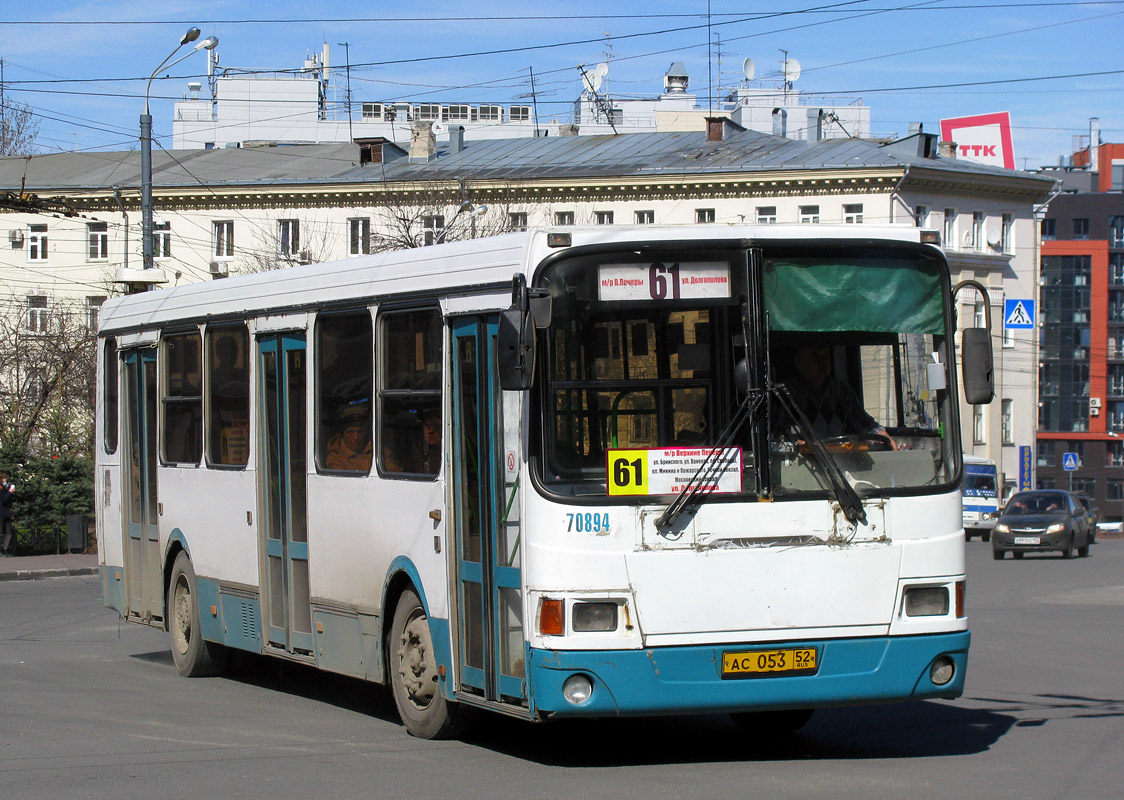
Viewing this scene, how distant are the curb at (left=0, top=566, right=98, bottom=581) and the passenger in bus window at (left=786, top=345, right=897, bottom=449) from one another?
20.6 metres

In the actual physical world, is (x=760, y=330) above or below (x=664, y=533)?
above

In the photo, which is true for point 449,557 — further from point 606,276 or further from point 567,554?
point 606,276

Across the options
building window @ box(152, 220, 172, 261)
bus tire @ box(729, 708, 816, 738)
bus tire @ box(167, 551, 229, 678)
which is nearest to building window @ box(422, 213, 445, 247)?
building window @ box(152, 220, 172, 261)

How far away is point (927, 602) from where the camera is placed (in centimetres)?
836

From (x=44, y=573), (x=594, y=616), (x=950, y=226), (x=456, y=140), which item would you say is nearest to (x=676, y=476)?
(x=594, y=616)

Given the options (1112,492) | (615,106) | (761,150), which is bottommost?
(1112,492)

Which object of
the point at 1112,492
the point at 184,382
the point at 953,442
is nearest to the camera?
the point at 953,442

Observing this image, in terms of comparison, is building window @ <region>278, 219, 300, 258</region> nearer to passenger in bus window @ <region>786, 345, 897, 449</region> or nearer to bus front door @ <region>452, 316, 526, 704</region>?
bus front door @ <region>452, 316, 526, 704</region>

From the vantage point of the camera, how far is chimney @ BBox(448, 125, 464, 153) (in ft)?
233

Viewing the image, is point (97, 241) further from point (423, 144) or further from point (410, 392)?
point (410, 392)

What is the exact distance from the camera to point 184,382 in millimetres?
12883

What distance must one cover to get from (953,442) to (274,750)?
154 inches

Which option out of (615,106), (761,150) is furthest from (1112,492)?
(761,150)

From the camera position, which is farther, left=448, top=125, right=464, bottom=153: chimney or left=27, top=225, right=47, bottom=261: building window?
left=448, top=125, right=464, bottom=153: chimney
